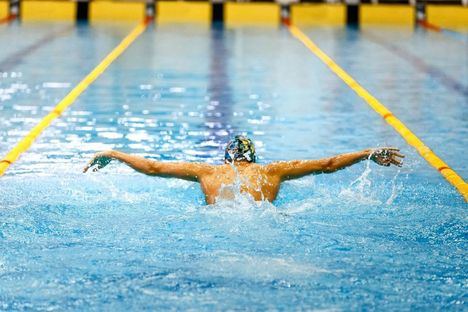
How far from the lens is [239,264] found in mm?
4613

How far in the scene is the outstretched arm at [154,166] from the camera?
5512mm

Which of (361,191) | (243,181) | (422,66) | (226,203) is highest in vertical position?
(243,181)

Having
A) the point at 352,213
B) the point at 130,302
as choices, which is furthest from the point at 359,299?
the point at 352,213

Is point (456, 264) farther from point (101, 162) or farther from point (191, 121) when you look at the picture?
point (191, 121)

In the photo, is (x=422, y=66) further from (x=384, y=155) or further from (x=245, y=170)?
(x=245, y=170)

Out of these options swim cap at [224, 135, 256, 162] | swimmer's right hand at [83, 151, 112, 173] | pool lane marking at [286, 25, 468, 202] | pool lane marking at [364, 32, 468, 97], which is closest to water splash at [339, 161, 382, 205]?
pool lane marking at [286, 25, 468, 202]

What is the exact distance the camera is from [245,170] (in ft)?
18.4

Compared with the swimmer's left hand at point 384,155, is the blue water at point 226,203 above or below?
below

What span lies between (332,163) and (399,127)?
3.06 m

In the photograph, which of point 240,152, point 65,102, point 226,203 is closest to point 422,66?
point 65,102

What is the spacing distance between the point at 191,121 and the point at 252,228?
3.58m

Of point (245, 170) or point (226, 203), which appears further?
point (245, 170)

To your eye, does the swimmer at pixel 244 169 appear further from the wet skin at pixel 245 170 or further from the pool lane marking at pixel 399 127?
the pool lane marking at pixel 399 127

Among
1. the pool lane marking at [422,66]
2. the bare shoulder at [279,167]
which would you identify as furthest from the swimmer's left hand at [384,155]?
the pool lane marking at [422,66]
